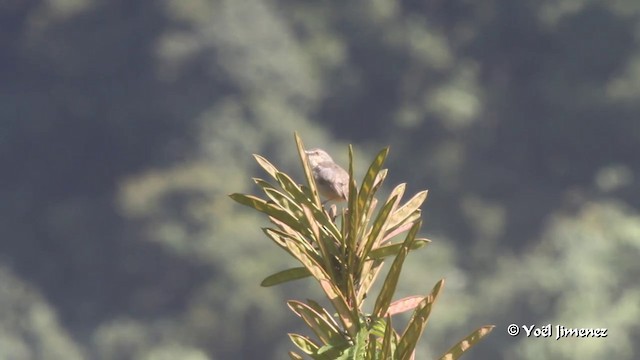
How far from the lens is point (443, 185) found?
21953 mm

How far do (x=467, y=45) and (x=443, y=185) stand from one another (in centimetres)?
412

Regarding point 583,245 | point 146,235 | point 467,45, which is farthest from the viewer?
point 467,45

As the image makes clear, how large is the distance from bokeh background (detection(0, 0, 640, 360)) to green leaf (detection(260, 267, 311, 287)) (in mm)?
16253

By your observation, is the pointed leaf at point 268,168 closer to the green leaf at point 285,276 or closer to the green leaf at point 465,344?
the green leaf at point 285,276

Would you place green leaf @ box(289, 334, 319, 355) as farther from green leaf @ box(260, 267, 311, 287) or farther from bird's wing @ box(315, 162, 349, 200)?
bird's wing @ box(315, 162, 349, 200)

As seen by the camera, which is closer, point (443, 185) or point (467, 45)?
point (443, 185)

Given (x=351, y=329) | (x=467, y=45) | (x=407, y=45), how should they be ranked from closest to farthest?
(x=351, y=329) → (x=407, y=45) → (x=467, y=45)

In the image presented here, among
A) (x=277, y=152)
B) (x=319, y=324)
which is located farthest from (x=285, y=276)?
(x=277, y=152)

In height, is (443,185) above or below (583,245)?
above

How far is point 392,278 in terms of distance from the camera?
822mm

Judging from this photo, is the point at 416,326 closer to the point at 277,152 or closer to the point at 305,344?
the point at 305,344

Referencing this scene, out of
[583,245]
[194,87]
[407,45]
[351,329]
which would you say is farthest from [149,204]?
[351,329]

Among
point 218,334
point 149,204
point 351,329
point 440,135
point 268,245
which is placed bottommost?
point 351,329

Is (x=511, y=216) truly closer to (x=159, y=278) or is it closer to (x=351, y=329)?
(x=159, y=278)
